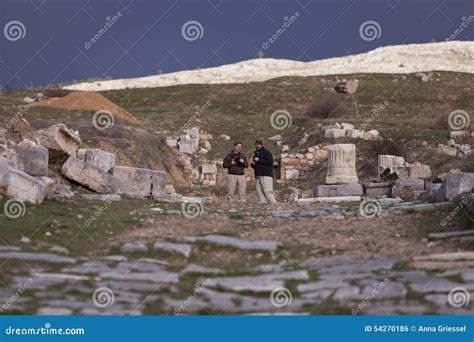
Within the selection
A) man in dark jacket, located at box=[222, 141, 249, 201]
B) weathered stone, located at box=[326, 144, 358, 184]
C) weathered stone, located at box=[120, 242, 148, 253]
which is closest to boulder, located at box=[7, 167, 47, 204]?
weathered stone, located at box=[120, 242, 148, 253]

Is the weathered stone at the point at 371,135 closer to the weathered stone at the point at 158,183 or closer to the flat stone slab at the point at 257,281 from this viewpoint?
the weathered stone at the point at 158,183

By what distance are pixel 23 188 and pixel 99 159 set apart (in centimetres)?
623

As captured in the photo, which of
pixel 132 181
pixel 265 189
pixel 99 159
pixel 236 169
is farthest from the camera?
pixel 99 159

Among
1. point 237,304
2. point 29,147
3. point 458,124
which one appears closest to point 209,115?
point 458,124

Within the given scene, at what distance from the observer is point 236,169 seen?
74.6ft

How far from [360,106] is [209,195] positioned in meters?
23.3

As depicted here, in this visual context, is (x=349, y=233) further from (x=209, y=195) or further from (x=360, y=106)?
(x=360, y=106)

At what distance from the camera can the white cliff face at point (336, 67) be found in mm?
64062

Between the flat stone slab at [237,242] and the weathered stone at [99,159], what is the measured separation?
27.8 ft

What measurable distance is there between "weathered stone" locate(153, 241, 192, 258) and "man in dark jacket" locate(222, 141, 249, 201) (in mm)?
7419

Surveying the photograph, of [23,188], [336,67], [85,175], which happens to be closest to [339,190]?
[85,175]

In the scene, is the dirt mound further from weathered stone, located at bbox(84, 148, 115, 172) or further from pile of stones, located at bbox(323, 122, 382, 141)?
weathered stone, located at bbox(84, 148, 115, 172)

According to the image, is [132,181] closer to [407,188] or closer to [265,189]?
[265,189]

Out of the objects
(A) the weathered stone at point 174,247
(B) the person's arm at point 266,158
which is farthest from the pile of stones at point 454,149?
(A) the weathered stone at point 174,247
